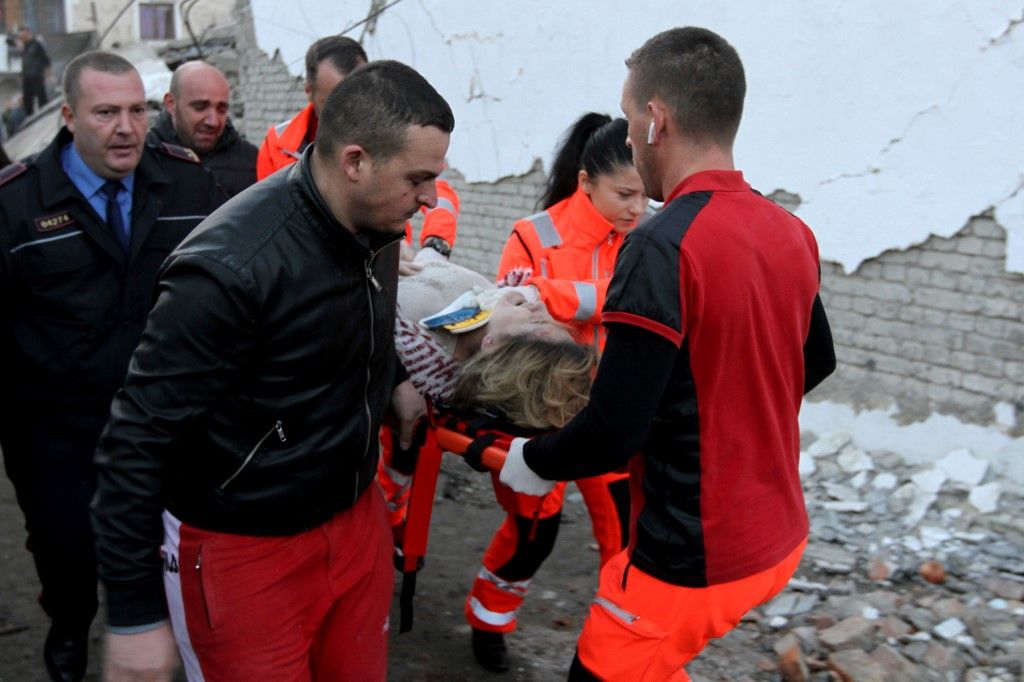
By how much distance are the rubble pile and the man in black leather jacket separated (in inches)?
77.3

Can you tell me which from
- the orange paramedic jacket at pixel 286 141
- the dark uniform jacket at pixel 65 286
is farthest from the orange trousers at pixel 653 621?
the orange paramedic jacket at pixel 286 141

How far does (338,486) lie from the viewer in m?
2.22

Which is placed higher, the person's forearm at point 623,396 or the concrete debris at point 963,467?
the person's forearm at point 623,396

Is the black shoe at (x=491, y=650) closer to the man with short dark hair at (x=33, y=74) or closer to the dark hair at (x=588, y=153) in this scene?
the dark hair at (x=588, y=153)

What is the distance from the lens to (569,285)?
3.33 m

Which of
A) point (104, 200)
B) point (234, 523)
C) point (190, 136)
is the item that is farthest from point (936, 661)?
point (190, 136)

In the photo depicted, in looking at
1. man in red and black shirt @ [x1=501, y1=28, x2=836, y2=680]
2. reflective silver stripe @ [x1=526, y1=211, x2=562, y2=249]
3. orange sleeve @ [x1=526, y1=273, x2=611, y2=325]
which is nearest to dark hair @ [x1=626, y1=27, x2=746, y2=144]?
man in red and black shirt @ [x1=501, y1=28, x2=836, y2=680]

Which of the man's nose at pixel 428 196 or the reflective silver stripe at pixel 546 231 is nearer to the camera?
the man's nose at pixel 428 196

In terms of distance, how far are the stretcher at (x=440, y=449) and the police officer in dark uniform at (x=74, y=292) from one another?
1000 mm

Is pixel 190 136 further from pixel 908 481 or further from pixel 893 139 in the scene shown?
pixel 908 481

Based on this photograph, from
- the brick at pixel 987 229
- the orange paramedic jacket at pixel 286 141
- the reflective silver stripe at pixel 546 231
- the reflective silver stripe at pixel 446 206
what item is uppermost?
the orange paramedic jacket at pixel 286 141

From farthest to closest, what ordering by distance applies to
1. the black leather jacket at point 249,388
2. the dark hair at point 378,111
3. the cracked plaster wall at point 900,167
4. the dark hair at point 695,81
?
the cracked plaster wall at point 900,167, the dark hair at point 695,81, the dark hair at point 378,111, the black leather jacket at point 249,388

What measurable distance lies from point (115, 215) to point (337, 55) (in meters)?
1.63

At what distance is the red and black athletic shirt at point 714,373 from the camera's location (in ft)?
6.49
